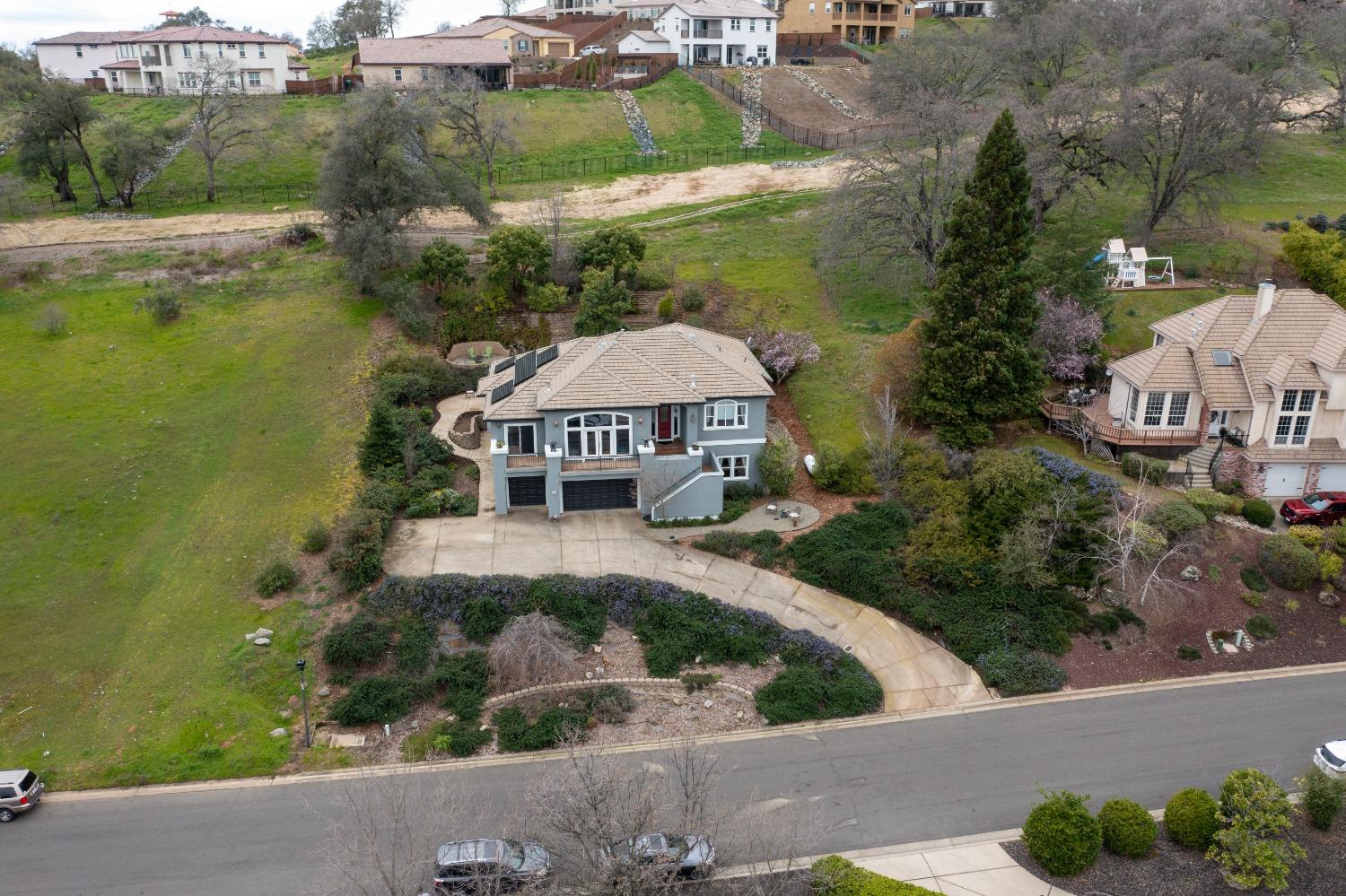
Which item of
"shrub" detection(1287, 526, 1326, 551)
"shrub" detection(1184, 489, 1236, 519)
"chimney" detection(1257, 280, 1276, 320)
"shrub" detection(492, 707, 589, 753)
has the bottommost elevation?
"shrub" detection(492, 707, 589, 753)

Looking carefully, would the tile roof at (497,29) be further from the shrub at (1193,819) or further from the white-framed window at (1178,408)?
the shrub at (1193,819)

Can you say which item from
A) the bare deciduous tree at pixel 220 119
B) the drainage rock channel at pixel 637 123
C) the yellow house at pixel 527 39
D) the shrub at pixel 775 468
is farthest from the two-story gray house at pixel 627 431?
the yellow house at pixel 527 39

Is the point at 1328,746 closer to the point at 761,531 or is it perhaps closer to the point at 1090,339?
the point at 761,531

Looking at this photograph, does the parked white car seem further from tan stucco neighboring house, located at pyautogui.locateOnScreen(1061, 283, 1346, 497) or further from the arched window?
the arched window

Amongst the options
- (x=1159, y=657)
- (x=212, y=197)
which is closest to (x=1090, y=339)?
(x=1159, y=657)

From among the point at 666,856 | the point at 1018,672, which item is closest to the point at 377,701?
the point at 666,856

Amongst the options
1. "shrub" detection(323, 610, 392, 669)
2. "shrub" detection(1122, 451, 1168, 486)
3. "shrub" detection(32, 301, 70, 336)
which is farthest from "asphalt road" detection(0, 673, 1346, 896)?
"shrub" detection(32, 301, 70, 336)

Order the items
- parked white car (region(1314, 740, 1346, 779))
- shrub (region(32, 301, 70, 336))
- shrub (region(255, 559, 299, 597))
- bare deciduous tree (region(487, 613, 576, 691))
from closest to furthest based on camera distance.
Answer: parked white car (region(1314, 740, 1346, 779)), bare deciduous tree (region(487, 613, 576, 691)), shrub (region(255, 559, 299, 597)), shrub (region(32, 301, 70, 336))
